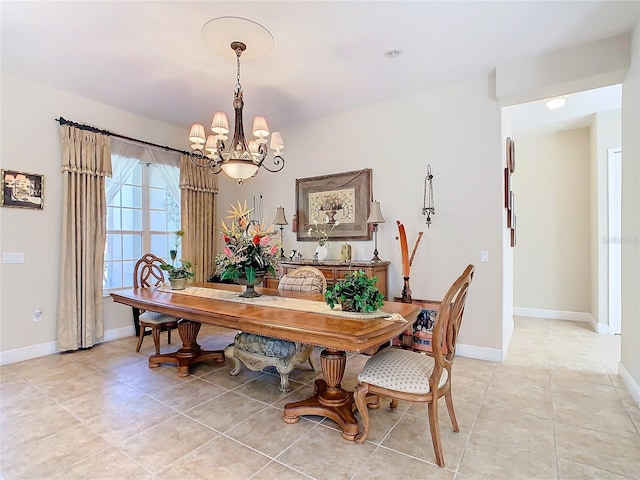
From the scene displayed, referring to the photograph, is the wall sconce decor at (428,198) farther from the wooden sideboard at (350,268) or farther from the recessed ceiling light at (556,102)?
the recessed ceiling light at (556,102)

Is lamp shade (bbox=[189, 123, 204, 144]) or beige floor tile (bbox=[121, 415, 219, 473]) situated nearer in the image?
beige floor tile (bbox=[121, 415, 219, 473])

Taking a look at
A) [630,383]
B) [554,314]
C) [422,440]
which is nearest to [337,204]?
[422,440]

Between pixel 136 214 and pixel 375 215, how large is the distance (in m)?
3.23

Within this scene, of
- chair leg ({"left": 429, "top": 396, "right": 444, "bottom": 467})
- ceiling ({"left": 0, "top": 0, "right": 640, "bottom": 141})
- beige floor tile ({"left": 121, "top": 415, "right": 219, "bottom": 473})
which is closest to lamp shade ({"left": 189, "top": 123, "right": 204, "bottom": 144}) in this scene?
ceiling ({"left": 0, "top": 0, "right": 640, "bottom": 141})

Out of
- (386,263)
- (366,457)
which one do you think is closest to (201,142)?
(386,263)

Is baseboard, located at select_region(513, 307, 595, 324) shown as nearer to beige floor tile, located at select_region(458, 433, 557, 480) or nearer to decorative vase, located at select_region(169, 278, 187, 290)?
beige floor tile, located at select_region(458, 433, 557, 480)

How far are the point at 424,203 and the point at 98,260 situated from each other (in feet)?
12.6

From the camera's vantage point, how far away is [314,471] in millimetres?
1694

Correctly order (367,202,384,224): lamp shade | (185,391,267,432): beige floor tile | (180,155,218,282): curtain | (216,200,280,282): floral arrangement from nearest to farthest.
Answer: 1. (185,391,267,432): beige floor tile
2. (216,200,280,282): floral arrangement
3. (367,202,384,224): lamp shade
4. (180,155,218,282): curtain

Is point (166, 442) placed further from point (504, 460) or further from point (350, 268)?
point (350, 268)

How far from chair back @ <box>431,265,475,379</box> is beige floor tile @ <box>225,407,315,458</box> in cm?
94

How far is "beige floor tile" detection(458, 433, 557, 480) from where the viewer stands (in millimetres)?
1674

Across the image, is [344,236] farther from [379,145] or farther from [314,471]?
[314,471]

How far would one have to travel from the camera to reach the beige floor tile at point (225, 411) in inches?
85.4
